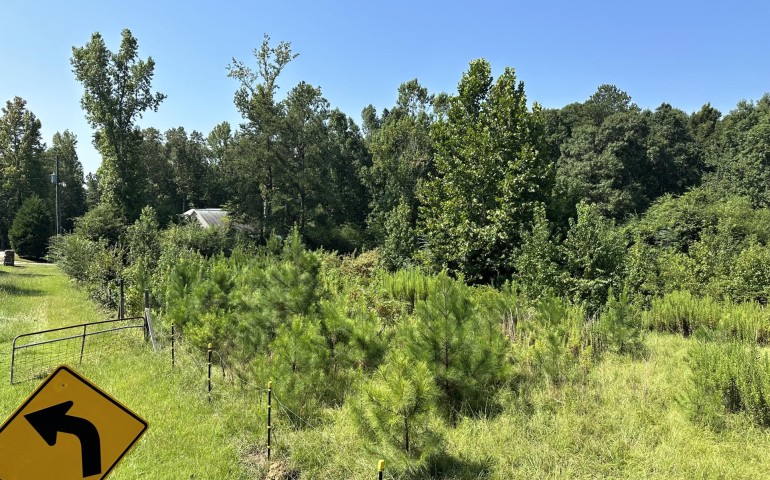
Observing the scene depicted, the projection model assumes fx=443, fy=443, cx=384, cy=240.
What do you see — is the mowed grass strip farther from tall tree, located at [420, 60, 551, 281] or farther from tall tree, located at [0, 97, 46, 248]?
tall tree, located at [0, 97, 46, 248]

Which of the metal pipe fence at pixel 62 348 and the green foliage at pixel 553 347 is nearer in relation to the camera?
the green foliage at pixel 553 347

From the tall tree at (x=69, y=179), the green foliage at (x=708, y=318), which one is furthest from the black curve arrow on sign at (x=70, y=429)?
the tall tree at (x=69, y=179)

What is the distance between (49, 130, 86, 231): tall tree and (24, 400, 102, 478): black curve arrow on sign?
50.3 meters

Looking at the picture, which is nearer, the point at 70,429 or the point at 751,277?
the point at 70,429

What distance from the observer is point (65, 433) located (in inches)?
83.4

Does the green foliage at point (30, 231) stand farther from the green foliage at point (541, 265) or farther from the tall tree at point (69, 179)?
the green foliage at point (541, 265)

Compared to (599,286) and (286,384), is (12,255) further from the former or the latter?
(599,286)

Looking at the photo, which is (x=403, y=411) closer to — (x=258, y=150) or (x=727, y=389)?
(x=727, y=389)

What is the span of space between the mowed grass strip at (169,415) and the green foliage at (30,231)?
93.4 ft

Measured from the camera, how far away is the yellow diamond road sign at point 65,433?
200cm

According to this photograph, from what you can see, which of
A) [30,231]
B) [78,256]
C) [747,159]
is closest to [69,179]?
[30,231]

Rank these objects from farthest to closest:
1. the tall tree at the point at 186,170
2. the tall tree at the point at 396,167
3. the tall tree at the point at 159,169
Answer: the tall tree at the point at 186,170 < the tall tree at the point at 159,169 < the tall tree at the point at 396,167

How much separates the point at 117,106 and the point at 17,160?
20.4m

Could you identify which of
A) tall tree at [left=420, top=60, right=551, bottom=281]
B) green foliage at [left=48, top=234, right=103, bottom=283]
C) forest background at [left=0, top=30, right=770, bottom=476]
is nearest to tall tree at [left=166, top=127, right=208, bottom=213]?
forest background at [left=0, top=30, right=770, bottom=476]
